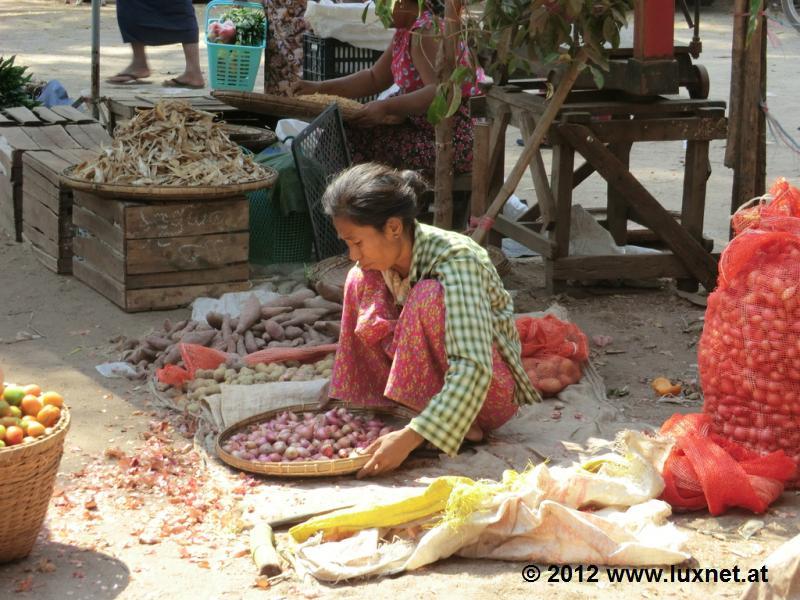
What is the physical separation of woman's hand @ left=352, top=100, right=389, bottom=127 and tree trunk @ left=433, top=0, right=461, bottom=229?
2.20ft

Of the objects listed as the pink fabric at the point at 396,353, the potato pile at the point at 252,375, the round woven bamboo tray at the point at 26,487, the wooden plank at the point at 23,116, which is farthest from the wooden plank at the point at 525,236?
the round woven bamboo tray at the point at 26,487

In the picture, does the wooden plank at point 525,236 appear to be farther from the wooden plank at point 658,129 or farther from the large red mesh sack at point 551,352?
the large red mesh sack at point 551,352

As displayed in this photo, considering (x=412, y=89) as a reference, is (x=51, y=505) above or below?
below

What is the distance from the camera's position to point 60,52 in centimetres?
1280

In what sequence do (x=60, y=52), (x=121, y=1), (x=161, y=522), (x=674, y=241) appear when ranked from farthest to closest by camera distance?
(x=60, y=52) < (x=121, y=1) < (x=674, y=241) < (x=161, y=522)

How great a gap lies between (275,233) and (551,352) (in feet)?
6.30

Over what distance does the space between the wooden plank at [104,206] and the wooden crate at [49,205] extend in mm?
219

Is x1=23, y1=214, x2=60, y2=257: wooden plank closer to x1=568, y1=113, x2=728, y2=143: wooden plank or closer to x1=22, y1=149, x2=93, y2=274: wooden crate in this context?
x1=22, y1=149, x2=93, y2=274: wooden crate

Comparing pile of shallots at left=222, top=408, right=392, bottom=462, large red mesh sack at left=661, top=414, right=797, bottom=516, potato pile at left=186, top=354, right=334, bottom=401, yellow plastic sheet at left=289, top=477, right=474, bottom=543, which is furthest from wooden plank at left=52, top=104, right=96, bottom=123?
large red mesh sack at left=661, top=414, right=797, bottom=516

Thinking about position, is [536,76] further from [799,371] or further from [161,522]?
[161,522]

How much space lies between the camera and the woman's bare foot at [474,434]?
11.4ft

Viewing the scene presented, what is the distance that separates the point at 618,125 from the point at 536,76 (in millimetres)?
895

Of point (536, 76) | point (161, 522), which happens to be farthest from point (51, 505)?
point (536, 76)

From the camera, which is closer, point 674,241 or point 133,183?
point 133,183
